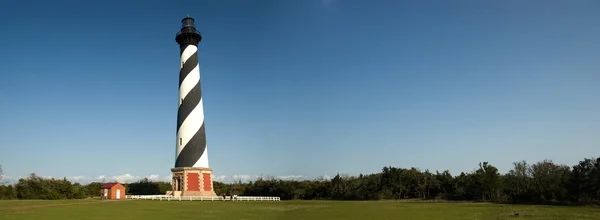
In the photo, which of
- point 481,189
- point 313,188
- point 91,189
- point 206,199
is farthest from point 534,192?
point 91,189

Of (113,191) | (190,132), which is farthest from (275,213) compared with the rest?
(113,191)

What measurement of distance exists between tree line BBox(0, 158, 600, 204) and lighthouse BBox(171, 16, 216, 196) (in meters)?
13.1

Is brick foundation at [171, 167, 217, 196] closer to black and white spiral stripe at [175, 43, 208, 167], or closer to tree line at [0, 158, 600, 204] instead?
black and white spiral stripe at [175, 43, 208, 167]

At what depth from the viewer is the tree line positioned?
1420 inches

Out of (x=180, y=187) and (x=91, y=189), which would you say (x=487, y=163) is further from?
(x=91, y=189)

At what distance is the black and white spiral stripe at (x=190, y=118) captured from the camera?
40.8 meters

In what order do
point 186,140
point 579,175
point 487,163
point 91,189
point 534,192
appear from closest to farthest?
1. point 579,175
2. point 534,192
3. point 186,140
4. point 487,163
5. point 91,189

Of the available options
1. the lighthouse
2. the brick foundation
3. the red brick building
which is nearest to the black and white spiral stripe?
the lighthouse

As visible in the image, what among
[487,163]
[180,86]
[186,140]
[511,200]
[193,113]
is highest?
[180,86]

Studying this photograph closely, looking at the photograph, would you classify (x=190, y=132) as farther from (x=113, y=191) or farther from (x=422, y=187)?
(x=422, y=187)

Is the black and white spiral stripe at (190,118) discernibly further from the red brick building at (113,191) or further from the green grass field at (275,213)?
the green grass field at (275,213)

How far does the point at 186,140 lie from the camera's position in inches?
1612

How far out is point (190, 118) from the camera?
41438mm

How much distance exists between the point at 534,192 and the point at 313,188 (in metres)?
25.6
